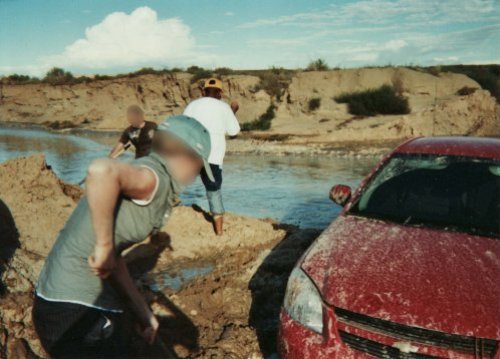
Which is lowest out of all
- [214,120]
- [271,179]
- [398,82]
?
[271,179]

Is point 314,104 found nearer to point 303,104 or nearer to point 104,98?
point 303,104

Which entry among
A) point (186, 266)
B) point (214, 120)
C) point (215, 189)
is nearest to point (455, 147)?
point (214, 120)

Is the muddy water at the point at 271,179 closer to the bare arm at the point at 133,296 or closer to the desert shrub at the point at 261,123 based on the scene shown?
the bare arm at the point at 133,296

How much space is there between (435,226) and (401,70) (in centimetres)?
2910

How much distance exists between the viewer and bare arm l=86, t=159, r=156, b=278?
1580mm

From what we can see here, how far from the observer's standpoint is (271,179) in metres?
12.2

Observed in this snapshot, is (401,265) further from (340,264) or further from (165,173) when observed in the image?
(165,173)

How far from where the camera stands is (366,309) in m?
2.57

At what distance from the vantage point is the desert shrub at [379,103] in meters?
24.9

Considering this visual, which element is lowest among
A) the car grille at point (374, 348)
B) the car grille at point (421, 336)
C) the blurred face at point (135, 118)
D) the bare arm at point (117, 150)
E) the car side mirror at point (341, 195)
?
the car grille at point (374, 348)

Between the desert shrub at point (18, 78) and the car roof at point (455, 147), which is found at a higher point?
the desert shrub at point (18, 78)

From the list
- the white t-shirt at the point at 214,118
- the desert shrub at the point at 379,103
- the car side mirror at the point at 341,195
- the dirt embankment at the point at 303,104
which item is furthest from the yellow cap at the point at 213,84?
the desert shrub at the point at 379,103

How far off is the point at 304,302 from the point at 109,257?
1.45m

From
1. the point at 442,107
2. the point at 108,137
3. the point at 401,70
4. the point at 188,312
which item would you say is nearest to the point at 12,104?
the point at 108,137
